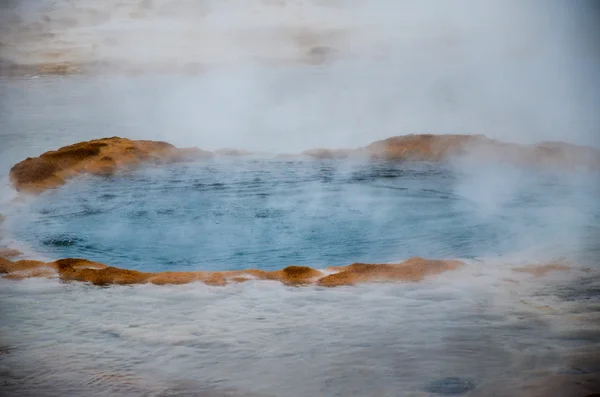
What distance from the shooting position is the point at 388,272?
4055 mm

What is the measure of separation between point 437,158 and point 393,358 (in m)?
2.23

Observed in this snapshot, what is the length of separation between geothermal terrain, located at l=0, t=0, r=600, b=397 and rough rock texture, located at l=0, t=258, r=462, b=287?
0.02 metres

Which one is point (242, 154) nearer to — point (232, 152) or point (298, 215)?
point (232, 152)

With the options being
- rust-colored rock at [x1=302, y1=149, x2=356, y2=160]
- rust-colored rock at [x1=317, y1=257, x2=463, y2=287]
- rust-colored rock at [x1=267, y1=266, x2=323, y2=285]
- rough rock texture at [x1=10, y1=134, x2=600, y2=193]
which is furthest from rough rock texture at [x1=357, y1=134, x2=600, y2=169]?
rust-colored rock at [x1=267, y1=266, x2=323, y2=285]

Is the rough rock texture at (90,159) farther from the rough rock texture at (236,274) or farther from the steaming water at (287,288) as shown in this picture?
the rough rock texture at (236,274)

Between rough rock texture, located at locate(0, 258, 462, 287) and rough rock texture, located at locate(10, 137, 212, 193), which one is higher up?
rough rock texture, located at locate(10, 137, 212, 193)

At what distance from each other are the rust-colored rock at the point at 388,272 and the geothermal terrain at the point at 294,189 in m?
0.01

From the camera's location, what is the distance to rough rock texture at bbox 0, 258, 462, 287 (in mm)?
4012

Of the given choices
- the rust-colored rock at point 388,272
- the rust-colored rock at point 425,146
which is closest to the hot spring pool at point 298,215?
the rust-colored rock at point 425,146

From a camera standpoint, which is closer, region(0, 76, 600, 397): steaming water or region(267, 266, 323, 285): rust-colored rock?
region(0, 76, 600, 397): steaming water

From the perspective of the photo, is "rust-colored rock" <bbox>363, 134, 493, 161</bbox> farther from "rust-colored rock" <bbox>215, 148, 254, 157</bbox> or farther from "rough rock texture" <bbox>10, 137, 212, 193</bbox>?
"rough rock texture" <bbox>10, 137, 212, 193</bbox>

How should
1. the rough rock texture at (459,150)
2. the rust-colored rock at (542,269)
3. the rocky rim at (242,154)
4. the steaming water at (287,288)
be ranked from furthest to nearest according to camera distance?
the rough rock texture at (459,150), the rocky rim at (242,154), the rust-colored rock at (542,269), the steaming water at (287,288)

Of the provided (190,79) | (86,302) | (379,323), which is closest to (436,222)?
(379,323)

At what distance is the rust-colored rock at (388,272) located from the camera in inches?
157
